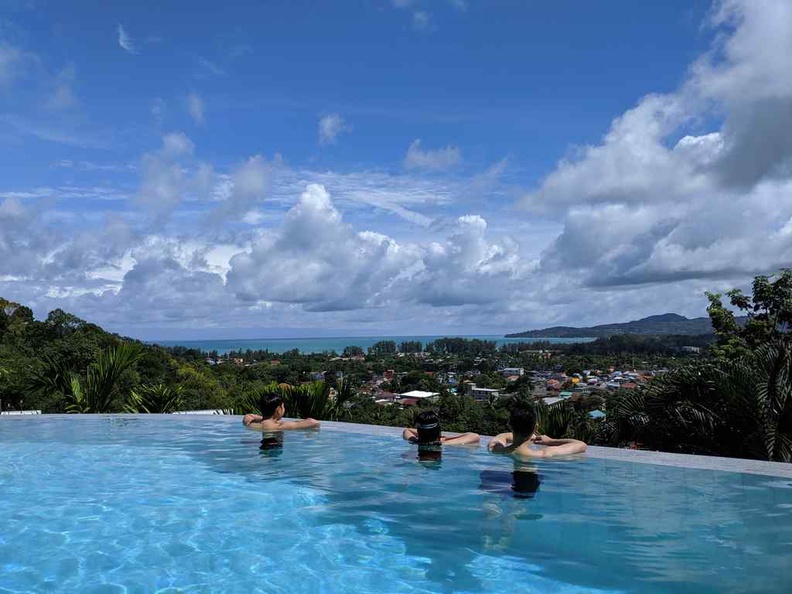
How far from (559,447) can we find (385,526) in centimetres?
292

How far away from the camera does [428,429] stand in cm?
826

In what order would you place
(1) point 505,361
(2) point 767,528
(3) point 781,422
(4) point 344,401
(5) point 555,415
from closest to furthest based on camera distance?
(2) point 767,528, (3) point 781,422, (5) point 555,415, (4) point 344,401, (1) point 505,361

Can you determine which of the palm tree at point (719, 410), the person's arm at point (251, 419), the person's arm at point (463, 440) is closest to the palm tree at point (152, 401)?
the person's arm at point (251, 419)

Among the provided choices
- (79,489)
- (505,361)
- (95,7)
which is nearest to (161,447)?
(79,489)

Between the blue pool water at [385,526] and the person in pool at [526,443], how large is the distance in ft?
0.77

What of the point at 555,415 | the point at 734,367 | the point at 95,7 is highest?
the point at 95,7

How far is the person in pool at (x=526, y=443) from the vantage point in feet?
23.5

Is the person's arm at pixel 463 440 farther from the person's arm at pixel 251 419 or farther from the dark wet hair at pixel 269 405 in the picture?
the person's arm at pixel 251 419

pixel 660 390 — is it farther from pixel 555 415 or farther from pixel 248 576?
pixel 248 576

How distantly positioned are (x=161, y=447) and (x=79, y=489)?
2737 mm

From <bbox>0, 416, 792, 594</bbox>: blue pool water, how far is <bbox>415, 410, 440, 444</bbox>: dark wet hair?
328mm

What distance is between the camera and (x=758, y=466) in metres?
6.80

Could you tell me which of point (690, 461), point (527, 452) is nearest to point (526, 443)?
point (527, 452)

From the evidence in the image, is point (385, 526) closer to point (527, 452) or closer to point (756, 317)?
point (527, 452)
